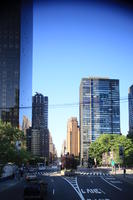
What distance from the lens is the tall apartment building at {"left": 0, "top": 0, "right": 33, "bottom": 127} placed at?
13200cm

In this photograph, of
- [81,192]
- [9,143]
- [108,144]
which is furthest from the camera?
[108,144]

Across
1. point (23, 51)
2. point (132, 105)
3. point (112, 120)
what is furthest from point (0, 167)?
point (112, 120)

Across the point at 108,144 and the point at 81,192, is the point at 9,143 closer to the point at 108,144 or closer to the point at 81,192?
the point at 81,192

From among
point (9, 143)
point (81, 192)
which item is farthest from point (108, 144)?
point (81, 192)

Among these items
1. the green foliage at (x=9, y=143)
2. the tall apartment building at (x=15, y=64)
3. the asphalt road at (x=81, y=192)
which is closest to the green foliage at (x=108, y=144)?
the tall apartment building at (x=15, y=64)

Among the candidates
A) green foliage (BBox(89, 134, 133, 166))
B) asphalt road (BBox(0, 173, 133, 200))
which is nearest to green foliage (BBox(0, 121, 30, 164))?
asphalt road (BBox(0, 173, 133, 200))

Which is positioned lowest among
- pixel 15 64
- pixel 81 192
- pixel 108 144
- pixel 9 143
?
pixel 108 144

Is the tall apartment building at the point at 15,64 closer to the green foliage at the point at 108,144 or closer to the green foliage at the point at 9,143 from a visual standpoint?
the green foliage at the point at 108,144

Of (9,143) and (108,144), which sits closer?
(9,143)

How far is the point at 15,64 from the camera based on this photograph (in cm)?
14438

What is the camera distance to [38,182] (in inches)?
947

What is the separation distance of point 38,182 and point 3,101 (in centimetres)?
11747

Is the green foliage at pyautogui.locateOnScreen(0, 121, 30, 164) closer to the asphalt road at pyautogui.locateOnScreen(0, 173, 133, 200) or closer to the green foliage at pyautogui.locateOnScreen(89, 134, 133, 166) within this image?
the asphalt road at pyautogui.locateOnScreen(0, 173, 133, 200)

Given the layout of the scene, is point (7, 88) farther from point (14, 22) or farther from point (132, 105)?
point (132, 105)
